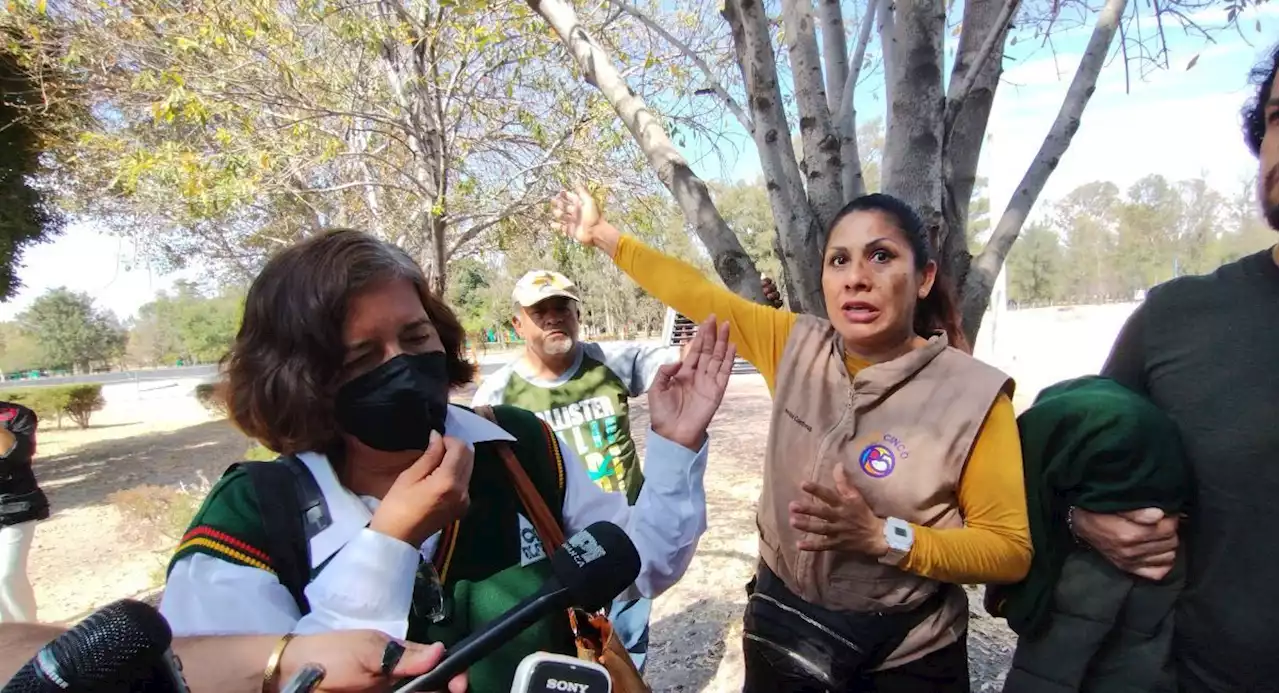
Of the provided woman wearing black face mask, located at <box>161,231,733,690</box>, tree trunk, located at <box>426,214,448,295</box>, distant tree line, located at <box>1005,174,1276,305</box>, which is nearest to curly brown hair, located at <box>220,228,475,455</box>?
woman wearing black face mask, located at <box>161,231,733,690</box>

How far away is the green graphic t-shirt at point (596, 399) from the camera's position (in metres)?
3.34

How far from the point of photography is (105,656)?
595mm

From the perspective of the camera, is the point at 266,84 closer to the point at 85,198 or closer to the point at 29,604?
the point at 29,604

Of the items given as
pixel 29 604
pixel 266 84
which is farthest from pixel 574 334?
pixel 266 84

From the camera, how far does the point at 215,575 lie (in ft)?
3.75

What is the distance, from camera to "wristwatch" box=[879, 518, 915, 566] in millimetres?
1550

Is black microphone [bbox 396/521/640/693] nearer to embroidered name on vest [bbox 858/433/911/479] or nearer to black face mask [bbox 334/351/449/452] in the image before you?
black face mask [bbox 334/351/449/452]

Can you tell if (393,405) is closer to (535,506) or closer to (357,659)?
(535,506)

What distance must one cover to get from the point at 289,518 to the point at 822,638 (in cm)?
122

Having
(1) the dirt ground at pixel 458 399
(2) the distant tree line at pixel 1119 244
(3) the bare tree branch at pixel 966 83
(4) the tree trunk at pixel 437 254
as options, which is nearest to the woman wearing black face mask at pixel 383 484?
(3) the bare tree branch at pixel 966 83

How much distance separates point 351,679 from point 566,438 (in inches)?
90.3

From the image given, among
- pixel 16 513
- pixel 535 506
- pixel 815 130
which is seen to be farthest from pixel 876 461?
pixel 16 513

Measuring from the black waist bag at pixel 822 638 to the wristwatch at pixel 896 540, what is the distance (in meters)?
0.24

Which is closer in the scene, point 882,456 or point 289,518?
point 289,518
